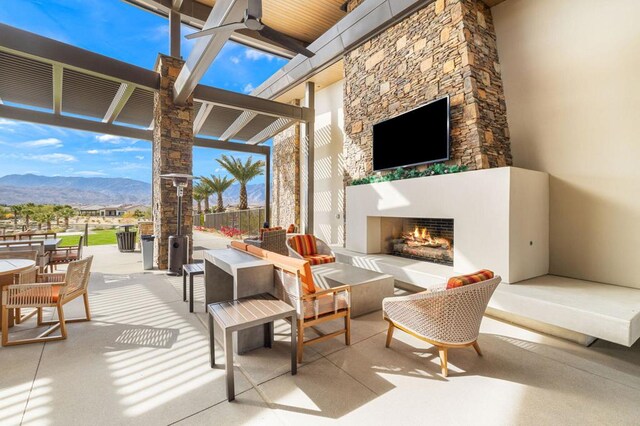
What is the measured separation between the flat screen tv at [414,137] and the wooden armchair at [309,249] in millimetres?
2102

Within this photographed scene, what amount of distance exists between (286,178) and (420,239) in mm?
6945

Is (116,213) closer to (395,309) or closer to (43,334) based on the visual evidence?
(43,334)

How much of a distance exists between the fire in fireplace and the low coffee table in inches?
54.2

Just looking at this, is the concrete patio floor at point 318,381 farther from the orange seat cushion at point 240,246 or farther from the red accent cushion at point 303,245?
the red accent cushion at point 303,245

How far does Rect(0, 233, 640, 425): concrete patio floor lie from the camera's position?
1.89 metres

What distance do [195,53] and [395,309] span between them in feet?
16.7

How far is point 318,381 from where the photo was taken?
2.27 meters

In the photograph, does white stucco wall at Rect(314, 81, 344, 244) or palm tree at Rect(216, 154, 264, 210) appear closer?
white stucco wall at Rect(314, 81, 344, 244)

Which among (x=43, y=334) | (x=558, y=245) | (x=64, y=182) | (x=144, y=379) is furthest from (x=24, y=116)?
(x=64, y=182)

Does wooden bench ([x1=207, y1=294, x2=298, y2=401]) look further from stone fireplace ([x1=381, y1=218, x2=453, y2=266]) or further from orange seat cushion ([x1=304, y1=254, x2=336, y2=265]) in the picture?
stone fireplace ([x1=381, y1=218, x2=453, y2=266])

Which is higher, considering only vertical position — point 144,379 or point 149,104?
point 149,104

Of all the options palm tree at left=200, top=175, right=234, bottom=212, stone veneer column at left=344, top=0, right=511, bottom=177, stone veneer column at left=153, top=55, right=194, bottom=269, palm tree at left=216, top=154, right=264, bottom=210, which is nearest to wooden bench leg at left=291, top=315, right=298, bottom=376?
stone veneer column at left=344, top=0, right=511, bottom=177

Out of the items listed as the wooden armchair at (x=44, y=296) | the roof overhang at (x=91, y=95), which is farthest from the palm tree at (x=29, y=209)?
the wooden armchair at (x=44, y=296)

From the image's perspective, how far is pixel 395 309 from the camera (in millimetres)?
2730
